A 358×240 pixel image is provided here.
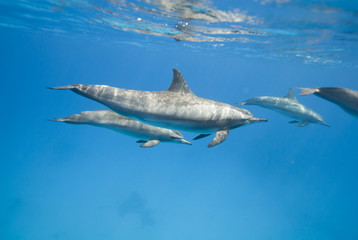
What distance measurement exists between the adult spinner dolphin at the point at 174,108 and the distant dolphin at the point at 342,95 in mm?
1941

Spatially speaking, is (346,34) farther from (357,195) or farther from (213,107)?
(357,195)

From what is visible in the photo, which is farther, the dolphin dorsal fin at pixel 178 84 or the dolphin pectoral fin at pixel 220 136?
the dolphin dorsal fin at pixel 178 84

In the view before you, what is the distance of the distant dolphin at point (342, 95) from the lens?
5.70 m

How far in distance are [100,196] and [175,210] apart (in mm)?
8388

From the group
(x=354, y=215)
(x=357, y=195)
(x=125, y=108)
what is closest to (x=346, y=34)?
(x=125, y=108)

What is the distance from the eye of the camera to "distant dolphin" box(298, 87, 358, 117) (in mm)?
5703

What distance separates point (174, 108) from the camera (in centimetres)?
555

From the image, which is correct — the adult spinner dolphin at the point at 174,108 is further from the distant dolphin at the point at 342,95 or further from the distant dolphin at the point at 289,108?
the distant dolphin at the point at 289,108

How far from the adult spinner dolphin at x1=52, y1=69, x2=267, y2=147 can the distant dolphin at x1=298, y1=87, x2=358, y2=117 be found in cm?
194

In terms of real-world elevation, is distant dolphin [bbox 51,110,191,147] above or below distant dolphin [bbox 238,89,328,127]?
below

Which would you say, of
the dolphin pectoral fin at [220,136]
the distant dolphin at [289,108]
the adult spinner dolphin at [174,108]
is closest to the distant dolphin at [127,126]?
the adult spinner dolphin at [174,108]

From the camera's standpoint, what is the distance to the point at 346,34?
47.9 feet

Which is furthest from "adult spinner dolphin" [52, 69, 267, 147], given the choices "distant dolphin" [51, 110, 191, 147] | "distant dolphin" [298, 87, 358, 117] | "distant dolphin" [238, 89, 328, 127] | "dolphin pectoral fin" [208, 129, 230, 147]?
"distant dolphin" [238, 89, 328, 127]

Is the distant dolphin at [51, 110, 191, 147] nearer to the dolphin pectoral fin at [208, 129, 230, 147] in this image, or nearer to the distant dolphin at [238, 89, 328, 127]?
the dolphin pectoral fin at [208, 129, 230, 147]
